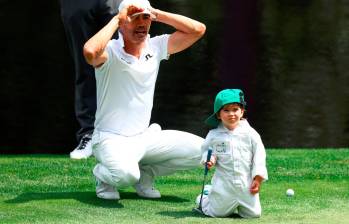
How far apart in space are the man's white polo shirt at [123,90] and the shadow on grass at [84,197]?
0.49m

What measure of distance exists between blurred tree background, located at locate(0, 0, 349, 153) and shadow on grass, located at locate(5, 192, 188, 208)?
3.29 metres

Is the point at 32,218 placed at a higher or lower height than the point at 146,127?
lower

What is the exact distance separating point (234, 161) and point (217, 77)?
30.8 feet

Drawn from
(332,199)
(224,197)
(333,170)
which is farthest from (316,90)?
(224,197)

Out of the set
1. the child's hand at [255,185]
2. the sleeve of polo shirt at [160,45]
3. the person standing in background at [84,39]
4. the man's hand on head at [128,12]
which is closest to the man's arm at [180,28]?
the sleeve of polo shirt at [160,45]

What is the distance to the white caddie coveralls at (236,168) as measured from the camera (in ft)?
22.0

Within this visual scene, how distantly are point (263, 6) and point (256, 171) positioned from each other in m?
21.9

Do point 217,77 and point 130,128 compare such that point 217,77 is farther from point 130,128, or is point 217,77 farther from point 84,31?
point 130,128

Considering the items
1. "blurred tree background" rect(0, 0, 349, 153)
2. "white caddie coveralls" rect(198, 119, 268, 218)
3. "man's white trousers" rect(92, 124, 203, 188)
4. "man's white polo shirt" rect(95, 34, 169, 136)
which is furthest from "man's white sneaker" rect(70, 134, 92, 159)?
"white caddie coveralls" rect(198, 119, 268, 218)

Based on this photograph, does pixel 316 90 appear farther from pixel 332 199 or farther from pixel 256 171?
pixel 256 171

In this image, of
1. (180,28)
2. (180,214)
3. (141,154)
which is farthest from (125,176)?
(180,28)

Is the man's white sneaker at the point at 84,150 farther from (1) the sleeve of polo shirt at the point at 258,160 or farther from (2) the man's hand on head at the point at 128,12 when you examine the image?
(1) the sleeve of polo shirt at the point at 258,160

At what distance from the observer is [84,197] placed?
7602 millimetres

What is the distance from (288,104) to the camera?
1413 centimetres
